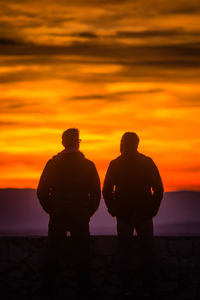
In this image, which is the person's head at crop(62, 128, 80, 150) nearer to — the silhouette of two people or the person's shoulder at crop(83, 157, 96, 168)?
the silhouette of two people

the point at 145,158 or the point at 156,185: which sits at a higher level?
the point at 145,158

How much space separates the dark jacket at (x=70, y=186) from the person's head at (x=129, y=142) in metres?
0.44

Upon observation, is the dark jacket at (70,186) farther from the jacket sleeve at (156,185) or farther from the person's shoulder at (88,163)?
the jacket sleeve at (156,185)

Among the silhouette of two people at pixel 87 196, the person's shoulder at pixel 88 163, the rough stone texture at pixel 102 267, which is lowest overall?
the rough stone texture at pixel 102 267

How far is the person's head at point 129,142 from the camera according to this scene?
31.3 feet

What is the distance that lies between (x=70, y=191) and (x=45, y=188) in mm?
300

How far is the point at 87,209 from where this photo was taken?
30.9 feet

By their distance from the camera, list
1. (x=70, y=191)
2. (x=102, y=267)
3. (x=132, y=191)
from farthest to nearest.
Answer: (x=102, y=267) → (x=132, y=191) → (x=70, y=191)

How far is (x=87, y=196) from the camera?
9.43 meters

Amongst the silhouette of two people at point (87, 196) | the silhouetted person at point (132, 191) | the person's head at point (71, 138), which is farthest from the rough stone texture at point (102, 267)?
the person's head at point (71, 138)

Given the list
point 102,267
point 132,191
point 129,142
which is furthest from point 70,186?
point 102,267

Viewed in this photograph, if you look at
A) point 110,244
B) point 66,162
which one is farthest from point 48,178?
point 110,244

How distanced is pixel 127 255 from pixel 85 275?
1.86 feet

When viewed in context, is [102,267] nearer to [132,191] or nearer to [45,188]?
[132,191]
